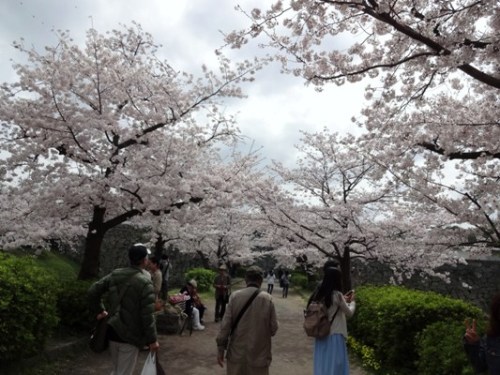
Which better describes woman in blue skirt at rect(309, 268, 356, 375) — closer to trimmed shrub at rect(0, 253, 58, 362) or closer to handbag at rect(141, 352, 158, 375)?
handbag at rect(141, 352, 158, 375)

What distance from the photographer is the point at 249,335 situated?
425 cm

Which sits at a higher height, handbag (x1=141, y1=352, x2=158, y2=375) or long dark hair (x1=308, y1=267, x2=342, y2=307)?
long dark hair (x1=308, y1=267, x2=342, y2=307)

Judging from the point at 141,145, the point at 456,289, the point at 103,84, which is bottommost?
the point at 456,289

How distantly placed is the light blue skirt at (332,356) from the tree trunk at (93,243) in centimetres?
655

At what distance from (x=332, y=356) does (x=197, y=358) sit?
14.7 ft

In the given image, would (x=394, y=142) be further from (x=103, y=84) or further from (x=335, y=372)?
(x=103, y=84)

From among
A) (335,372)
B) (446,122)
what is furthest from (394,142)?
(335,372)

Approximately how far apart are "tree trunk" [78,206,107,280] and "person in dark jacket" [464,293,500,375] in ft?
26.4

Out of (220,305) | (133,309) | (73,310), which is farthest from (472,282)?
(133,309)

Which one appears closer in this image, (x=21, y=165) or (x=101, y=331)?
→ (x=101, y=331)

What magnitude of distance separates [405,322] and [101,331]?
522 centimetres

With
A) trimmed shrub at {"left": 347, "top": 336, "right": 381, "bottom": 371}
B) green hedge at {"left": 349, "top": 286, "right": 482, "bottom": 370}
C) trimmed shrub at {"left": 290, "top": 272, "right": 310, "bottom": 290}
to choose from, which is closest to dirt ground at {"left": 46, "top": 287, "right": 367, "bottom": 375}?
trimmed shrub at {"left": 347, "top": 336, "right": 381, "bottom": 371}

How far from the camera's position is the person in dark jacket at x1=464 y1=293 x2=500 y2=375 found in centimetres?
321

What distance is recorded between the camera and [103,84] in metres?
9.02
